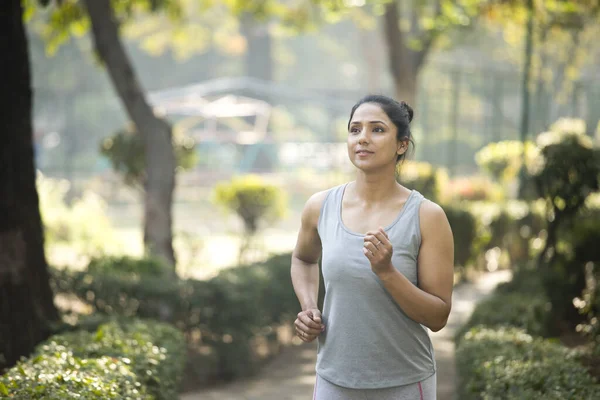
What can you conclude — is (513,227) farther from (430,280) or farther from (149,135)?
(430,280)

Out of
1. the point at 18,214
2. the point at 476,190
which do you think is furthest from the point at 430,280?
the point at 476,190

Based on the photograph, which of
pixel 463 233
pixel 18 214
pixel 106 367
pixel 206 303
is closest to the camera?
pixel 106 367

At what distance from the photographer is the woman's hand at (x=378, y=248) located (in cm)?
284

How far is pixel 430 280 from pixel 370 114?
2.01 ft

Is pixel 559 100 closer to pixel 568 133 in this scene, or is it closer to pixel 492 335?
pixel 568 133

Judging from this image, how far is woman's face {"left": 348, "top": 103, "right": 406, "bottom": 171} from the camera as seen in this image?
10.3ft

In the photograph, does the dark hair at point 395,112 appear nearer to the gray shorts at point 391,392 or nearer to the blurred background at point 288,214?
the gray shorts at point 391,392

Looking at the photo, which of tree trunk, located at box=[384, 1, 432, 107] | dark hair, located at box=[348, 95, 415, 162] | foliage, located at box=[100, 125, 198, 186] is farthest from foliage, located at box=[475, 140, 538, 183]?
dark hair, located at box=[348, 95, 415, 162]

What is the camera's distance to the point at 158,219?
974 cm

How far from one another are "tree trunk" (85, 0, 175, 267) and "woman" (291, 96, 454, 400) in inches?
262

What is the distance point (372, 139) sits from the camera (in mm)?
3139

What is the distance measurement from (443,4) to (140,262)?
7.38m

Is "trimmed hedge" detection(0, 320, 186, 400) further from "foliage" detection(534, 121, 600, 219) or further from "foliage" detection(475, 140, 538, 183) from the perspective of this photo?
"foliage" detection(475, 140, 538, 183)

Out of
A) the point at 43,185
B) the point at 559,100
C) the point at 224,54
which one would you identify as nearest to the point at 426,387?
the point at 43,185
